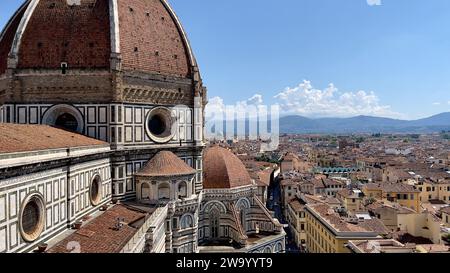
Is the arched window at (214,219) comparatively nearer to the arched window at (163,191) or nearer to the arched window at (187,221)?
the arched window at (187,221)

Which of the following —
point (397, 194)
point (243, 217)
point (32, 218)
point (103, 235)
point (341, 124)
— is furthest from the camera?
point (341, 124)

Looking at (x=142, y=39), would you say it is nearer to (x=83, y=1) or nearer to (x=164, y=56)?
(x=164, y=56)

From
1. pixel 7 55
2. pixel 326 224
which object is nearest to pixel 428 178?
pixel 326 224

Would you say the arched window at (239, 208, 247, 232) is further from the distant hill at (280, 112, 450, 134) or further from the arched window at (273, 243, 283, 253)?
the distant hill at (280, 112, 450, 134)

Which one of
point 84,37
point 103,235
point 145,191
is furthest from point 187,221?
point 84,37

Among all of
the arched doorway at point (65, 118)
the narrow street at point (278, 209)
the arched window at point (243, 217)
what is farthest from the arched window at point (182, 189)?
the narrow street at point (278, 209)

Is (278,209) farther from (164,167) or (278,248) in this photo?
(164,167)
